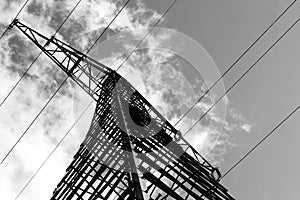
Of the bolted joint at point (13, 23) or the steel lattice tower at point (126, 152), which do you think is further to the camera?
Result: the bolted joint at point (13, 23)

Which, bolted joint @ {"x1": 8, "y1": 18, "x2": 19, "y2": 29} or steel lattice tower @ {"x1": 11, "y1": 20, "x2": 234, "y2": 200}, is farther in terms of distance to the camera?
A: bolted joint @ {"x1": 8, "y1": 18, "x2": 19, "y2": 29}

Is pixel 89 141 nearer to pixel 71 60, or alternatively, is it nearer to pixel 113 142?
pixel 113 142

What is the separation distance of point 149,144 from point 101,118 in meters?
2.43

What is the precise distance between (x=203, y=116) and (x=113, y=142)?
2.89m

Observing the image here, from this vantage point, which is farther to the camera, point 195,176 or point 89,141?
point 89,141

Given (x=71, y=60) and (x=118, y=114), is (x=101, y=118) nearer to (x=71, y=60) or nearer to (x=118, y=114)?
(x=118, y=114)

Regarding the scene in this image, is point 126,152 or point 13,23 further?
point 13,23

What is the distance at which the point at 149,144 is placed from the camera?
9211 mm

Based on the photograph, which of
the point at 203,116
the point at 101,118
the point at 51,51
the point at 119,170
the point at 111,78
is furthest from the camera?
the point at 51,51

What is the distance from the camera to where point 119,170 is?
24.6 feet

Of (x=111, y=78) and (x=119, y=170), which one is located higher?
(x=111, y=78)

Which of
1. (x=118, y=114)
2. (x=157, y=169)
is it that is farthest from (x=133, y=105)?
(x=157, y=169)

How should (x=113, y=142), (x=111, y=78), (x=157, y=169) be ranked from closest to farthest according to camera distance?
(x=157, y=169) → (x=113, y=142) → (x=111, y=78)

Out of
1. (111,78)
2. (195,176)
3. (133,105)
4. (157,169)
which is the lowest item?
(157,169)
